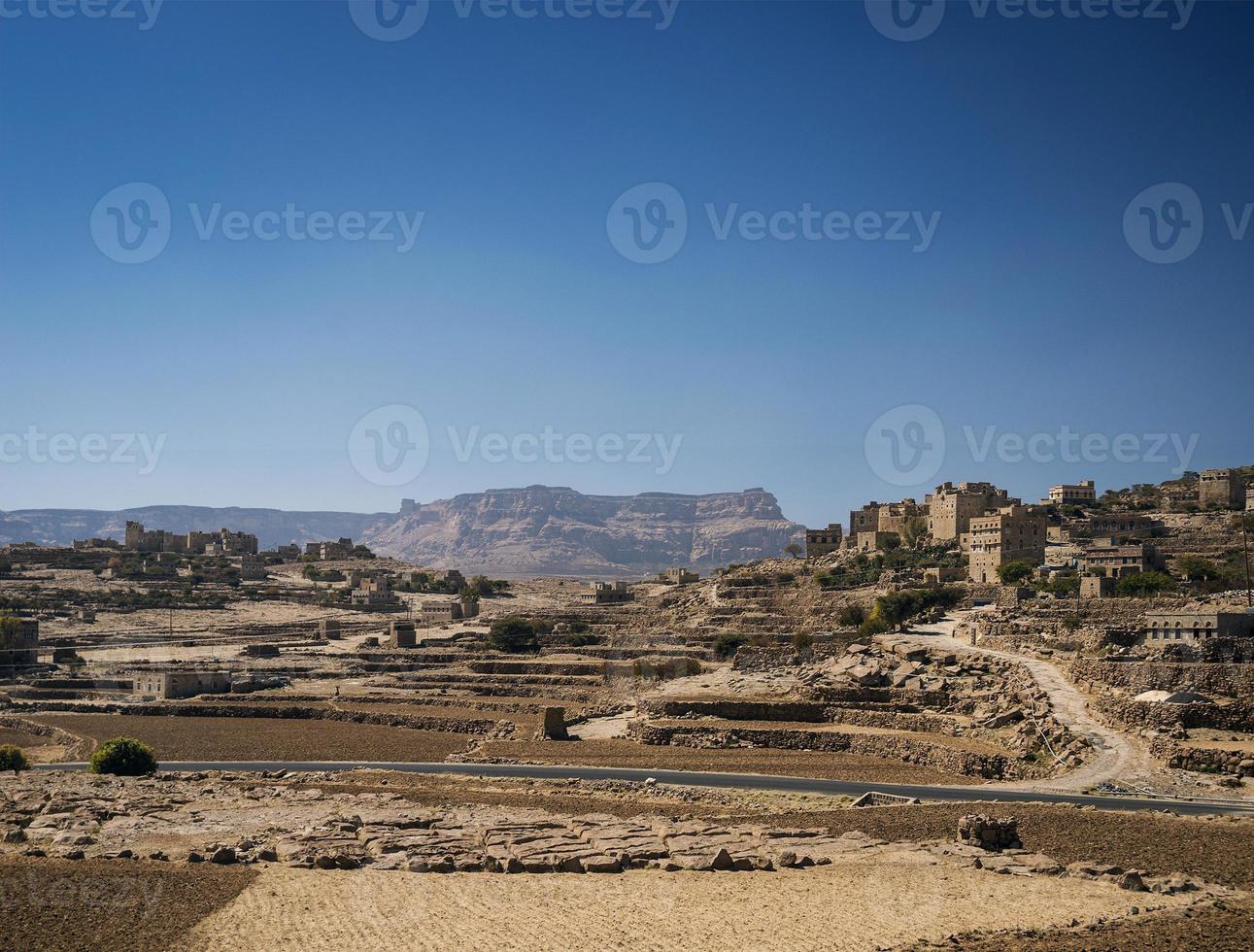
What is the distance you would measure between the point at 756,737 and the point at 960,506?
41703 mm

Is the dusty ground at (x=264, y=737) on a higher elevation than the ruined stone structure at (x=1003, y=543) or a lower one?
lower

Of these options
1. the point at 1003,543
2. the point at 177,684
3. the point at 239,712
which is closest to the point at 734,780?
the point at 239,712

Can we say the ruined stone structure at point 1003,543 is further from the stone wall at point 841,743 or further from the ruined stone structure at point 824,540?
the stone wall at point 841,743

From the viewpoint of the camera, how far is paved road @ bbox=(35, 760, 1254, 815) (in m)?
23.1

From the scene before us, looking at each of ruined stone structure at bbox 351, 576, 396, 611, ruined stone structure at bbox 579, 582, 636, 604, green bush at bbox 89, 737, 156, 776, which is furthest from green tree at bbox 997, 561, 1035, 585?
ruined stone structure at bbox 351, 576, 396, 611

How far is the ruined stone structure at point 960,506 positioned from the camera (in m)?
72.4

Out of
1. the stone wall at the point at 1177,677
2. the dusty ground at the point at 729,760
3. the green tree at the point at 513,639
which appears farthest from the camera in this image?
the green tree at the point at 513,639

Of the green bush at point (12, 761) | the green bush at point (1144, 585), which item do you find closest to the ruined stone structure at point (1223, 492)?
the green bush at point (1144, 585)

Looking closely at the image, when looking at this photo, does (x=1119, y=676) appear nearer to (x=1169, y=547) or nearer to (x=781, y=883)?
(x=781, y=883)

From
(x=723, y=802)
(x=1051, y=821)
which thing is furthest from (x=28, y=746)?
(x=1051, y=821)

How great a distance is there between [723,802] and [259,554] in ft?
368

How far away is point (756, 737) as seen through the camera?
116 ft

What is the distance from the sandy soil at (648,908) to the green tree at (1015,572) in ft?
133

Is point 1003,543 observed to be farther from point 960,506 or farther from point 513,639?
point 513,639
